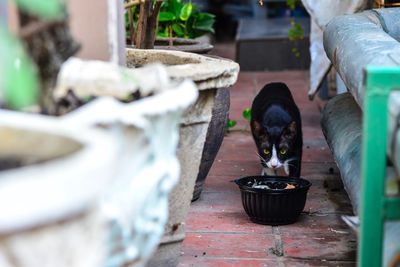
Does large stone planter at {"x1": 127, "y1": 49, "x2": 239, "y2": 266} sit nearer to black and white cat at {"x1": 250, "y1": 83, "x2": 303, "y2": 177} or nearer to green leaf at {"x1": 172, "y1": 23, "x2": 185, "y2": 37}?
black and white cat at {"x1": 250, "y1": 83, "x2": 303, "y2": 177}

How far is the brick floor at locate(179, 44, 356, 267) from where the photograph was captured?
3.52 metres

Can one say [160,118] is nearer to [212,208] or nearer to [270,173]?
[212,208]

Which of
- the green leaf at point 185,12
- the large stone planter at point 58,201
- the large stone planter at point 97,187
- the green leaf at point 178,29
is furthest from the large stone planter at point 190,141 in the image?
the green leaf at point 178,29

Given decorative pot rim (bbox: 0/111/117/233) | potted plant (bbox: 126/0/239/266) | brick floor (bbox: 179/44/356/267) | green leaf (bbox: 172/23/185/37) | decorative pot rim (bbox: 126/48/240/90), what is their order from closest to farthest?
decorative pot rim (bbox: 0/111/117/233) < decorative pot rim (bbox: 126/48/240/90) < potted plant (bbox: 126/0/239/266) < brick floor (bbox: 179/44/356/267) < green leaf (bbox: 172/23/185/37)

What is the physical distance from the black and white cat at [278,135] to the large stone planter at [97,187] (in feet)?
9.33

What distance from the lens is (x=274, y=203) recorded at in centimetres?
394

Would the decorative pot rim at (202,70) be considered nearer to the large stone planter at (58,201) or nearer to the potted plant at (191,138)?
the potted plant at (191,138)

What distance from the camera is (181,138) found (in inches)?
110

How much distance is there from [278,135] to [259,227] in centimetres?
92

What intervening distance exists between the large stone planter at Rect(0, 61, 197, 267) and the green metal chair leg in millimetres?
601

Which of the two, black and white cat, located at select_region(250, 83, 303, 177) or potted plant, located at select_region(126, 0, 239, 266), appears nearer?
potted plant, located at select_region(126, 0, 239, 266)

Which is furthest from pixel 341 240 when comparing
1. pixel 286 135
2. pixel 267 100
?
pixel 267 100

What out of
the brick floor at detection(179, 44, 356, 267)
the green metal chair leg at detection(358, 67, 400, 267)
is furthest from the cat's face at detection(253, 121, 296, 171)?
the green metal chair leg at detection(358, 67, 400, 267)

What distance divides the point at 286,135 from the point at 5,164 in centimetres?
335
